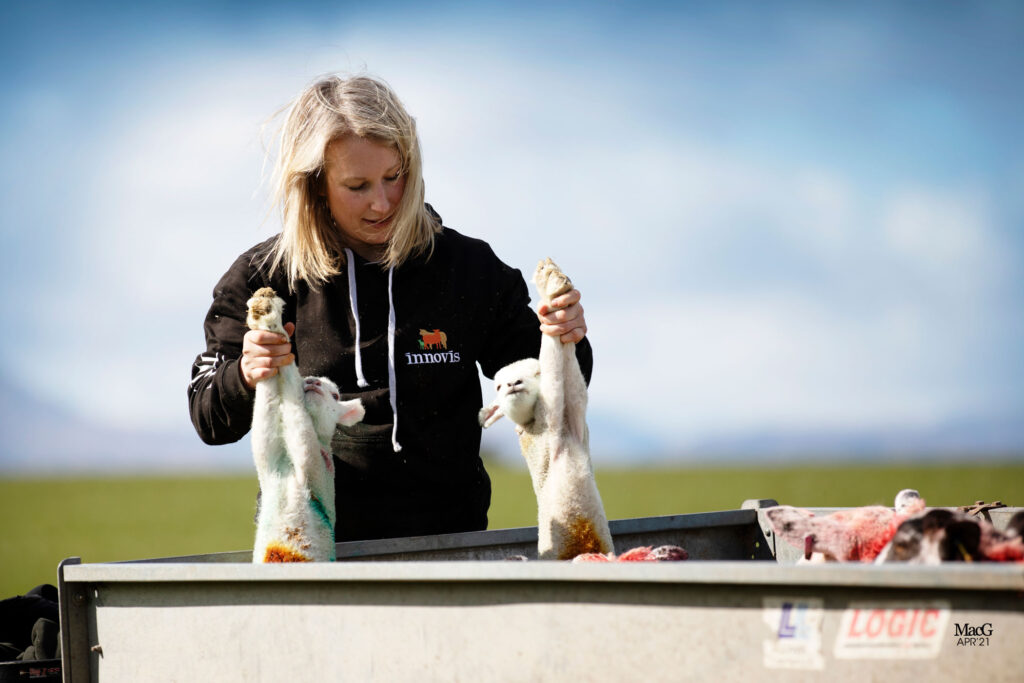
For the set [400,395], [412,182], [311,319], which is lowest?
[400,395]

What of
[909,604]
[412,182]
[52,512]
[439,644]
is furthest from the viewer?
[52,512]

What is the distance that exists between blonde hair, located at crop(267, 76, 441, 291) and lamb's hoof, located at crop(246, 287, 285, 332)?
1.87 feet

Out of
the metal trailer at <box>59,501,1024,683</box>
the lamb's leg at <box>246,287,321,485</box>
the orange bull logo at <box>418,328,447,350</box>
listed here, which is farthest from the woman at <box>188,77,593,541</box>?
the metal trailer at <box>59,501,1024,683</box>

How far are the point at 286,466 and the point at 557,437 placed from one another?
1.86 ft

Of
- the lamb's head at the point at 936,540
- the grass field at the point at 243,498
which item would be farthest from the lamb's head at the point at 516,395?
the grass field at the point at 243,498

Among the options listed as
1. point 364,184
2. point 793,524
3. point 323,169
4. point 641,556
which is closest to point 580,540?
point 641,556

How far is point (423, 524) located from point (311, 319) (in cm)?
61

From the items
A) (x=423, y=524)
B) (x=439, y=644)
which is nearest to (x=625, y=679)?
(x=439, y=644)

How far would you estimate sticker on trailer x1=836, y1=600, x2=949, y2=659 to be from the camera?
1.35 meters

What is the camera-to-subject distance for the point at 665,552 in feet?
6.50

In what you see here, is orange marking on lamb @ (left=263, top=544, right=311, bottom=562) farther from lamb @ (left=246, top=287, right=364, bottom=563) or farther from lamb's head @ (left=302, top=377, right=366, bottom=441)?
lamb's head @ (left=302, top=377, right=366, bottom=441)

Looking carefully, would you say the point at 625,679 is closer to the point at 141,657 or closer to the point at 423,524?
the point at 141,657

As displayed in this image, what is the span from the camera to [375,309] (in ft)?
8.51

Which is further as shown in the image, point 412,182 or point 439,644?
point 412,182
